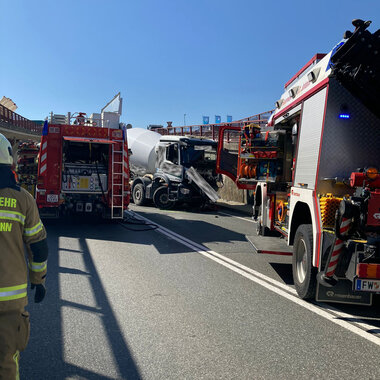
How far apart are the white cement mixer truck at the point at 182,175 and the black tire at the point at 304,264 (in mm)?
9086

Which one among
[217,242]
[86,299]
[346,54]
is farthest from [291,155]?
[86,299]

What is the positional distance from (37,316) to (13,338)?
2206 mm

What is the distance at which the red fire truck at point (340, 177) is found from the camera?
4180mm

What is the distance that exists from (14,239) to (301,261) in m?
4.01

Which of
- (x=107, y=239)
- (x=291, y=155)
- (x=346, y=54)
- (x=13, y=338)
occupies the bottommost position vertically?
(x=107, y=239)

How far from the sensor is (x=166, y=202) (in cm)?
1588

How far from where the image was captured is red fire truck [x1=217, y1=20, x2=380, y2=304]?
418 centimetres

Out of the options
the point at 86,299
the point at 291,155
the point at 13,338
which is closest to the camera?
the point at 13,338

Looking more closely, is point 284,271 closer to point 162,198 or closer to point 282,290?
point 282,290

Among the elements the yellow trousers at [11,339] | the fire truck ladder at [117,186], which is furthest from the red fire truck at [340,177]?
the fire truck ladder at [117,186]

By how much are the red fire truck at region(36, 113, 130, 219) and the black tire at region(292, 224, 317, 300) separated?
623 cm

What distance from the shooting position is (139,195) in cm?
1716

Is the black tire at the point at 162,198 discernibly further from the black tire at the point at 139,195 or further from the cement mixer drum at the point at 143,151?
the cement mixer drum at the point at 143,151

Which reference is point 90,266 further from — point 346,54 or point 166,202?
point 166,202
